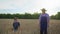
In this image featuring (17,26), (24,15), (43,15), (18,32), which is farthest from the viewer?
(24,15)

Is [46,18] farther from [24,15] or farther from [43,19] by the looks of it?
[24,15]

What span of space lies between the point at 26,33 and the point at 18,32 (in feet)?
1.72

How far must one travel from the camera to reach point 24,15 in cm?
4359

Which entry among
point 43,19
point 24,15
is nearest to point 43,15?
point 43,19

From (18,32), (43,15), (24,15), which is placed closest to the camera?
(43,15)

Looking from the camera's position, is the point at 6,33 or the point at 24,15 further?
the point at 24,15

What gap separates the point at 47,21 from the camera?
39.2 feet

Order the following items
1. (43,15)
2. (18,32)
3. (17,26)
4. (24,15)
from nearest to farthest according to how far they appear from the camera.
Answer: (43,15) → (17,26) → (18,32) → (24,15)

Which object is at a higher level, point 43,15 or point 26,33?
point 43,15

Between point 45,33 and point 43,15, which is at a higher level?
point 43,15

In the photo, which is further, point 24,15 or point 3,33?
point 24,15

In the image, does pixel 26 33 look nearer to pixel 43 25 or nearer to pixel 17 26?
pixel 17 26

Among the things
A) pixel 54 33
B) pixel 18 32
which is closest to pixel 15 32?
pixel 18 32

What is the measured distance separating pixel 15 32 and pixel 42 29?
128 inches
